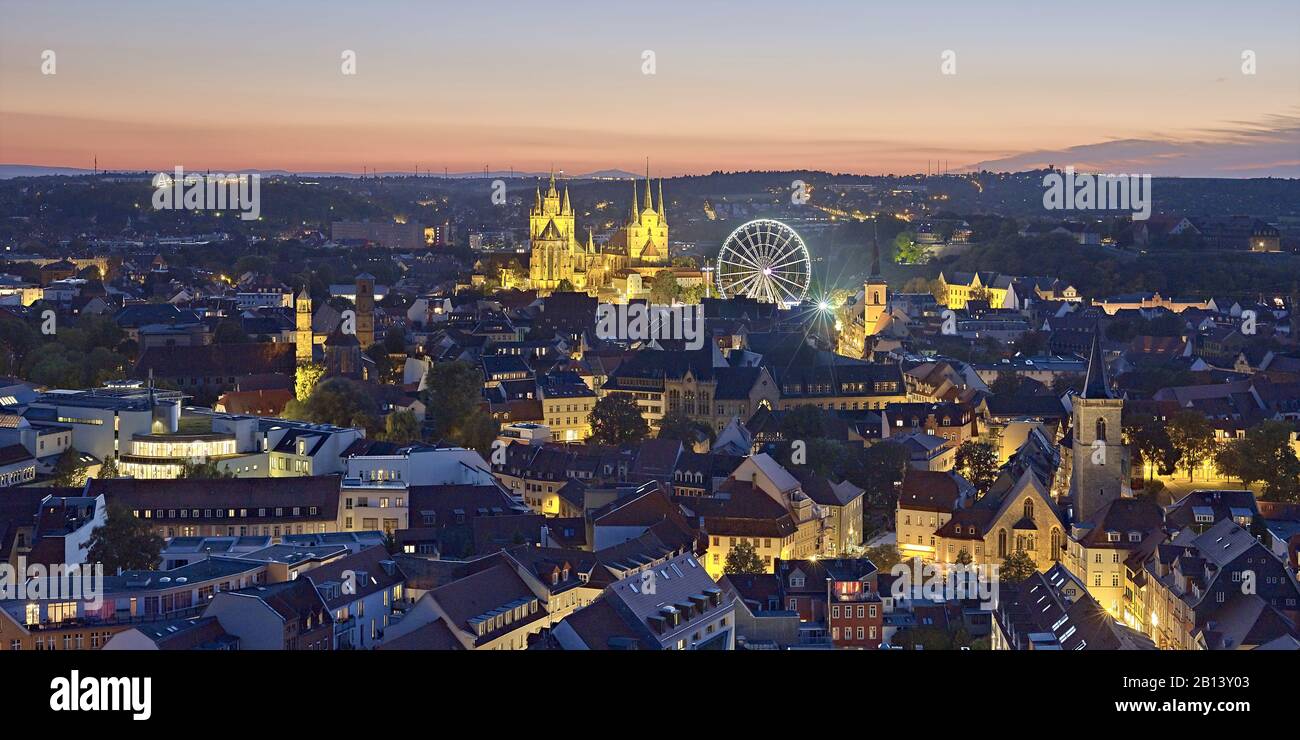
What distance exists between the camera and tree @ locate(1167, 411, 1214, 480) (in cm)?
3225

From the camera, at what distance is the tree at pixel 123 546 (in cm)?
2028

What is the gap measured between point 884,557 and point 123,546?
34.2 ft

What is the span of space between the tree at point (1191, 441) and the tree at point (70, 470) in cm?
1961

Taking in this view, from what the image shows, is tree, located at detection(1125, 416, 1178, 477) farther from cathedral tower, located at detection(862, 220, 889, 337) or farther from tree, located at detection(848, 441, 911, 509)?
cathedral tower, located at detection(862, 220, 889, 337)

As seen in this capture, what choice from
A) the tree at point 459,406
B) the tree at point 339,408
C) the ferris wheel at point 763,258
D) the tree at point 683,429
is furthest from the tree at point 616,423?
the ferris wheel at point 763,258

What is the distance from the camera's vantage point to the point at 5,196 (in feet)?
372

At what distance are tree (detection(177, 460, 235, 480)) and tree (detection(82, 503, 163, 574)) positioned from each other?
4.99 meters

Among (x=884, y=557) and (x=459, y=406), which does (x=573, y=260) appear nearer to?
(x=459, y=406)

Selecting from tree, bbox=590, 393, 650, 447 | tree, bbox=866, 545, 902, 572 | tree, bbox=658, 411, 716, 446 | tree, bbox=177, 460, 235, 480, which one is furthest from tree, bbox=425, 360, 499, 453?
tree, bbox=866, 545, 902, 572

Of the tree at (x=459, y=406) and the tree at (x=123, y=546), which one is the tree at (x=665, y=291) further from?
the tree at (x=123, y=546)

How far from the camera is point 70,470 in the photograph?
27.4 m
